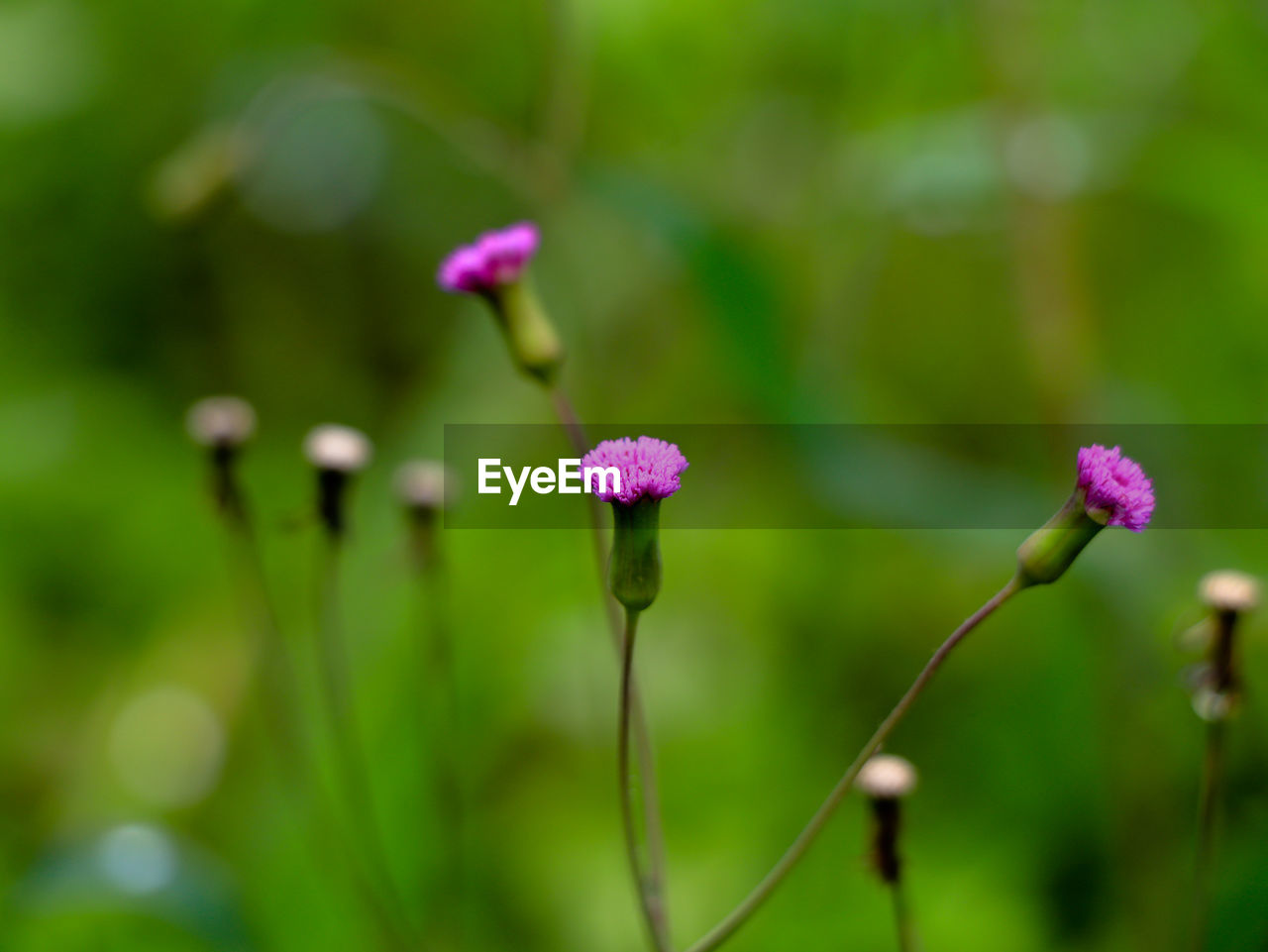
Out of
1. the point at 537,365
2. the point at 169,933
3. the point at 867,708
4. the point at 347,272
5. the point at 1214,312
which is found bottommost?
the point at 169,933

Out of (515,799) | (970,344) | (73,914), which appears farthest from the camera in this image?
(970,344)

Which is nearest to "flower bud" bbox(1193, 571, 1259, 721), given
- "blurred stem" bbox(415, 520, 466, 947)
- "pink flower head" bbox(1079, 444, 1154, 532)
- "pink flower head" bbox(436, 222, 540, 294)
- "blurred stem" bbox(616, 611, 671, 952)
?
"pink flower head" bbox(1079, 444, 1154, 532)

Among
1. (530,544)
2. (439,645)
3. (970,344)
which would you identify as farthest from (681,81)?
(439,645)

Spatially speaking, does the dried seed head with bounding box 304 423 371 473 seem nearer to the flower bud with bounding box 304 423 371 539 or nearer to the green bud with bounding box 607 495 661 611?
the flower bud with bounding box 304 423 371 539

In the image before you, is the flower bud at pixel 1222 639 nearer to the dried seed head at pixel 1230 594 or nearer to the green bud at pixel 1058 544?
the dried seed head at pixel 1230 594

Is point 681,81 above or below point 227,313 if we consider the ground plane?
above

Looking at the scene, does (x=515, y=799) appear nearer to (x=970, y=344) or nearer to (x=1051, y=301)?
(x=1051, y=301)

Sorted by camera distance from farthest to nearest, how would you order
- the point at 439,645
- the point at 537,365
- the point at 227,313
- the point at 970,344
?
the point at 227,313
the point at 970,344
the point at 439,645
the point at 537,365

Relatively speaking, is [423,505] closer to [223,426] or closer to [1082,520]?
[223,426]
